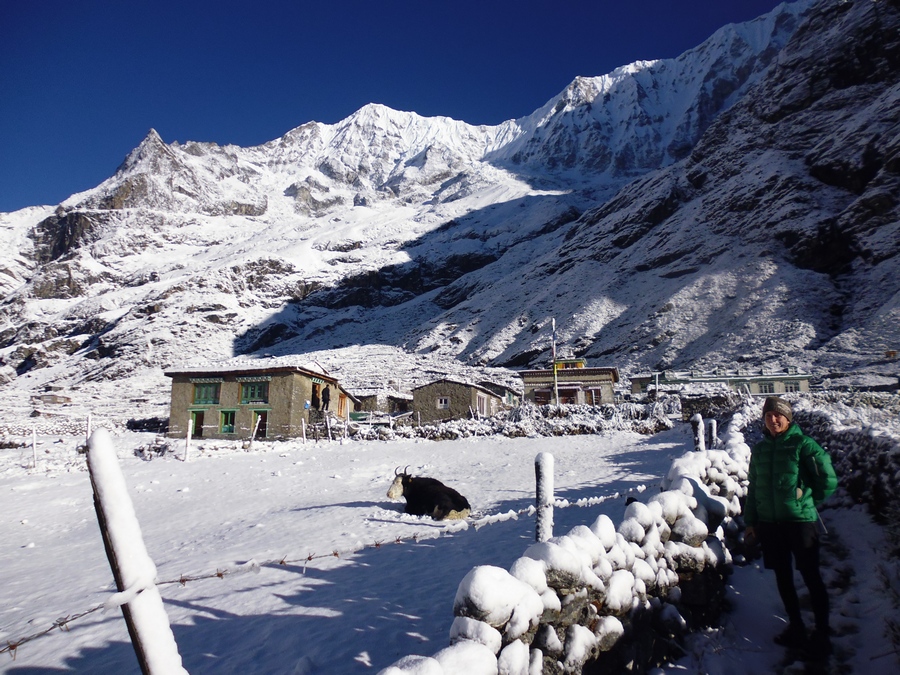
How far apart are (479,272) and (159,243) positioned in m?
124

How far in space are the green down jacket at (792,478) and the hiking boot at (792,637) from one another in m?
0.93

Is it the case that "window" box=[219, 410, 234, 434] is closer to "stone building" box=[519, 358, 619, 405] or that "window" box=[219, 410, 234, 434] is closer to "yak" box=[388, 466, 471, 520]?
"yak" box=[388, 466, 471, 520]

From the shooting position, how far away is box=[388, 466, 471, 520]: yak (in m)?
9.45

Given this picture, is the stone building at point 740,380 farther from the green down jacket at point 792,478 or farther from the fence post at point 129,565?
the fence post at point 129,565

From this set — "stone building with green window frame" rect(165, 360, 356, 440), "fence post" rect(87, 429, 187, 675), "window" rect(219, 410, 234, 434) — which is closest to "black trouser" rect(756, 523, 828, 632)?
"fence post" rect(87, 429, 187, 675)

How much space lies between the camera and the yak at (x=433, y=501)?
9445mm

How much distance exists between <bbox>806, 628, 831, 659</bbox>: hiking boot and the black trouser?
0.16ft

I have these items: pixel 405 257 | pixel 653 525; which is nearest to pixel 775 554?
pixel 653 525

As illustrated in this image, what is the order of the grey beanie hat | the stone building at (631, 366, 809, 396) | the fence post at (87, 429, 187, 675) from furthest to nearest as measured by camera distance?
the stone building at (631, 366, 809, 396) → the grey beanie hat → the fence post at (87, 429, 187, 675)

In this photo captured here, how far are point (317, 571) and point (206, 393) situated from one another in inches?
1153

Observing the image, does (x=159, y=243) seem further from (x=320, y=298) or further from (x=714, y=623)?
(x=714, y=623)

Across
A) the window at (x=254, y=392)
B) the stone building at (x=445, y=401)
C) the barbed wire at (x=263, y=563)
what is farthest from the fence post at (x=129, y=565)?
the stone building at (x=445, y=401)

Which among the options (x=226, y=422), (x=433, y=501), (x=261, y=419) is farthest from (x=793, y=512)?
(x=226, y=422)

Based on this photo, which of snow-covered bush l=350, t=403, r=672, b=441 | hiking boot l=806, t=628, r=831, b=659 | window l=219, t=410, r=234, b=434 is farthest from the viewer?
window l=219, t=410, r=234, b=434
